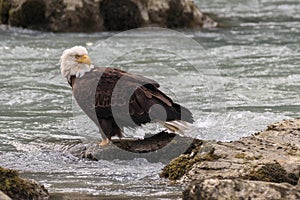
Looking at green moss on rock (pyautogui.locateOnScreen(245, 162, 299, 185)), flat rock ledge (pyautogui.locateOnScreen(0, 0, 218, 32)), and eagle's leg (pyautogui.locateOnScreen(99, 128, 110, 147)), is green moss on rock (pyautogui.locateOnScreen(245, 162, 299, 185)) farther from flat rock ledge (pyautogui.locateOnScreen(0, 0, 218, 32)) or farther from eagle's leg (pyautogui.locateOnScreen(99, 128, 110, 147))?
flat rock ledge (pyautogui.locateOnScreen(0, 0, 218, 32))

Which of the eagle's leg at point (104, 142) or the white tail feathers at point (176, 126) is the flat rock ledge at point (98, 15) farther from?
the white tail feathers at point (176, 126)

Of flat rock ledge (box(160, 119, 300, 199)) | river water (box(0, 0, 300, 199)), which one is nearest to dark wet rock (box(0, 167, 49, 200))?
river water (box(0, 0, 300, 199))

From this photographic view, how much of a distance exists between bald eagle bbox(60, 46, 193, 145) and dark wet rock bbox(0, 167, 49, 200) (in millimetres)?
1722

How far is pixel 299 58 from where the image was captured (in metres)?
13.1

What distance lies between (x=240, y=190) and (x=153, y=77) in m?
6.78

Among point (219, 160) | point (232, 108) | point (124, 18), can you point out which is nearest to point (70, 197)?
point (219, 160)

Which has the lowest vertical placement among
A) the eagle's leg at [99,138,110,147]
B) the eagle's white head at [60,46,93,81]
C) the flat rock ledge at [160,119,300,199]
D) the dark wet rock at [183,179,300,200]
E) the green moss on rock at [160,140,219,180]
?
the eagle's leg at [99,138,110,147]

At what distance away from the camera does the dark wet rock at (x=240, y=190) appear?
5.36 m

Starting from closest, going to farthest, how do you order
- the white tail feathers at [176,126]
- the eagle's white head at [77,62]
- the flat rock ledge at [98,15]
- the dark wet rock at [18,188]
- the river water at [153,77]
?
the dark wet rock at [18,188] → the river water at [153,77] → the white tail feathers at [176,126] → the eagle's white head at [77,62] → the flat rock ledge at [98,15]

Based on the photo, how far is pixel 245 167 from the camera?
6414 millimetres

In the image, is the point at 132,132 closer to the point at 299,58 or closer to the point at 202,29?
the point at 299,58

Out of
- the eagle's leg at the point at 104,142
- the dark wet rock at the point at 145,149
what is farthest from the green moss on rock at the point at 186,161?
the eagle's leg at the point at 104,142

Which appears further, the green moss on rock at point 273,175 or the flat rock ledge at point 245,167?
the green moss on rock at point 273,175

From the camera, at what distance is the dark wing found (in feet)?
25.2
